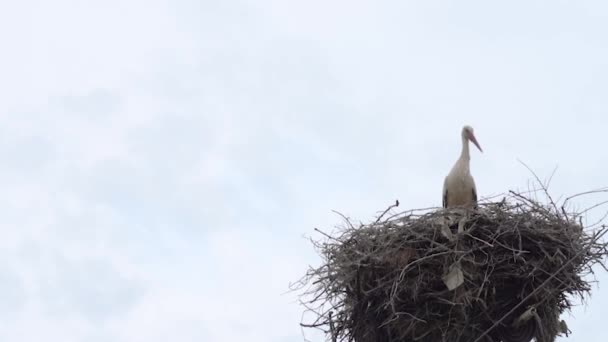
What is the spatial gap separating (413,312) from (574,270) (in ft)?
4.89

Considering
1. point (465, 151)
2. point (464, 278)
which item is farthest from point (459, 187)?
point (464, 278)

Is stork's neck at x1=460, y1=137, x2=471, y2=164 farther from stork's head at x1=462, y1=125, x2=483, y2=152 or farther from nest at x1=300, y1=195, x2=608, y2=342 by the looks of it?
nest at x1=300, y1=195, x2=608, y2=342

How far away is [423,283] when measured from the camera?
1032 centimetres

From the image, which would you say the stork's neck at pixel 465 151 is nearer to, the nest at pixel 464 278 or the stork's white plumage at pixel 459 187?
the stork's white plumage at pixel 459 187

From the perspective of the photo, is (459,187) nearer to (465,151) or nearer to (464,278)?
(465,151)

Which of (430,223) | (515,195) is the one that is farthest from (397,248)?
(515,195)

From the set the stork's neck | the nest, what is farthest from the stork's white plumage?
the nest

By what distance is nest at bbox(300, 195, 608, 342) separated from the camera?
33.8 feet

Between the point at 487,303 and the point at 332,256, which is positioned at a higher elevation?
the point at 332,256

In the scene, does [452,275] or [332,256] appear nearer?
[452,275]

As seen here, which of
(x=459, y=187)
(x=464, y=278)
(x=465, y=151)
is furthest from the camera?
(x=465, y=151)

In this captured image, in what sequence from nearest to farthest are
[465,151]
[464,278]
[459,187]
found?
[464,278] → [459,187] → [465,151]

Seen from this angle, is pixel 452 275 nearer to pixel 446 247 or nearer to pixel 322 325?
pixel 446 247

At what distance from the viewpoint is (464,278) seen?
33.5 ft
